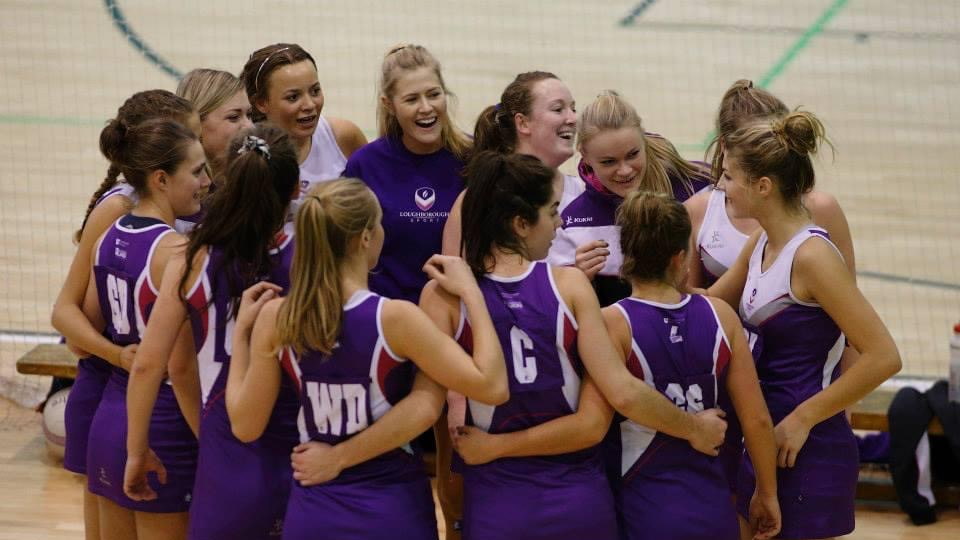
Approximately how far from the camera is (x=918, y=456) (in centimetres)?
595

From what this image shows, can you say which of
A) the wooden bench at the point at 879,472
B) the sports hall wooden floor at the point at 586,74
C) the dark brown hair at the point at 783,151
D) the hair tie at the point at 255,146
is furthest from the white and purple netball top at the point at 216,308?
the sports hall wooden floor at the point at 586,74

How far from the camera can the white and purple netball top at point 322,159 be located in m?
5.42

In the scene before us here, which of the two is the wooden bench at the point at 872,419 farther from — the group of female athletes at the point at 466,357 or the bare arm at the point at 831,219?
the bare arm at the point at 831,219

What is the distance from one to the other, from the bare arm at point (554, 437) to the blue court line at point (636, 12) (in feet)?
33.9

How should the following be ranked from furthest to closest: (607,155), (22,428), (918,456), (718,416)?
1. (22,428)
2. (918,456)
3. (607,155)
4. (718,416)

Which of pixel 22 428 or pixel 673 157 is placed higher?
pixel 673 157

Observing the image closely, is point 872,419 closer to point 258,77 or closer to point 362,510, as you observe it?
point 258,77

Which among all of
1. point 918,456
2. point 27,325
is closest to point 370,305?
A: point 918,456

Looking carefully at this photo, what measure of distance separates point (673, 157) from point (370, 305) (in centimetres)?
177

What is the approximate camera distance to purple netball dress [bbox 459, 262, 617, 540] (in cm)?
365

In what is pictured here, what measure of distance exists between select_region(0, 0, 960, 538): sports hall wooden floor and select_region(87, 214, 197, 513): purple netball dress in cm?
378

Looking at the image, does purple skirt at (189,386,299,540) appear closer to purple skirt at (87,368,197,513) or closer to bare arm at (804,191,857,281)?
purple skirt at (87,368,197,513)

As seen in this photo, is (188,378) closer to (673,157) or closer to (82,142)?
(673,157)

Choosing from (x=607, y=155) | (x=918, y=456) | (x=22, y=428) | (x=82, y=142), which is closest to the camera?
(x=607, y=155)
